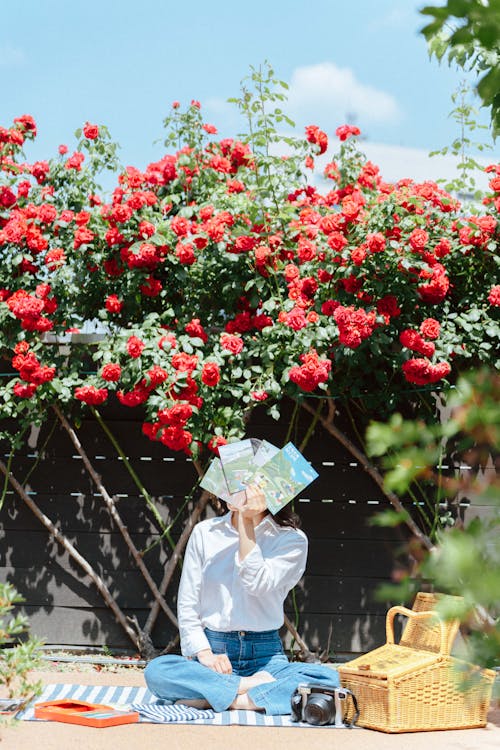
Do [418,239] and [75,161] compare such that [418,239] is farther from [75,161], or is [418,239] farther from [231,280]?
[75,161]

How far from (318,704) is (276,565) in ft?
1.84

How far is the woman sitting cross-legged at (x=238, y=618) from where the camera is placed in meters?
3.48

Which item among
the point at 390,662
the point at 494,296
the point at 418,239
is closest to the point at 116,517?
the point at 390,662

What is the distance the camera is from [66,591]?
4816mm

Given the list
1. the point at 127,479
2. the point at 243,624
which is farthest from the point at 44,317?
the point at 243,624

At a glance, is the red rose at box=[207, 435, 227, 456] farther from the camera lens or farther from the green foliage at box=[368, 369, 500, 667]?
the green foliage at box=[368, 369, 500, 667]

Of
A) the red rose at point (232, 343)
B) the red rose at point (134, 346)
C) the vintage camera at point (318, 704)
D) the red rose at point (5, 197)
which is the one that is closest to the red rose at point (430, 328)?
the red rose at point (232, 343)

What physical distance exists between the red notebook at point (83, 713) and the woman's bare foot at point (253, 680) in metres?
0.42

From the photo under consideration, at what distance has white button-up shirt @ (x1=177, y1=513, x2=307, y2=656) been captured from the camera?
3607mm

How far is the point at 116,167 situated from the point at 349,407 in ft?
6.01

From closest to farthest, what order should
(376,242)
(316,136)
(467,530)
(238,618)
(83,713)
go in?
1. (467,530)
2. (83,713)
3. (238,618)
4. (376,242)
5. (316,136)

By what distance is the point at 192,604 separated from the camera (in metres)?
3.71

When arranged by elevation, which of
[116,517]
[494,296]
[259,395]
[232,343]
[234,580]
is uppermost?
[494,296]

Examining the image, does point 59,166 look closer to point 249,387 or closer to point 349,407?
point 249,387
